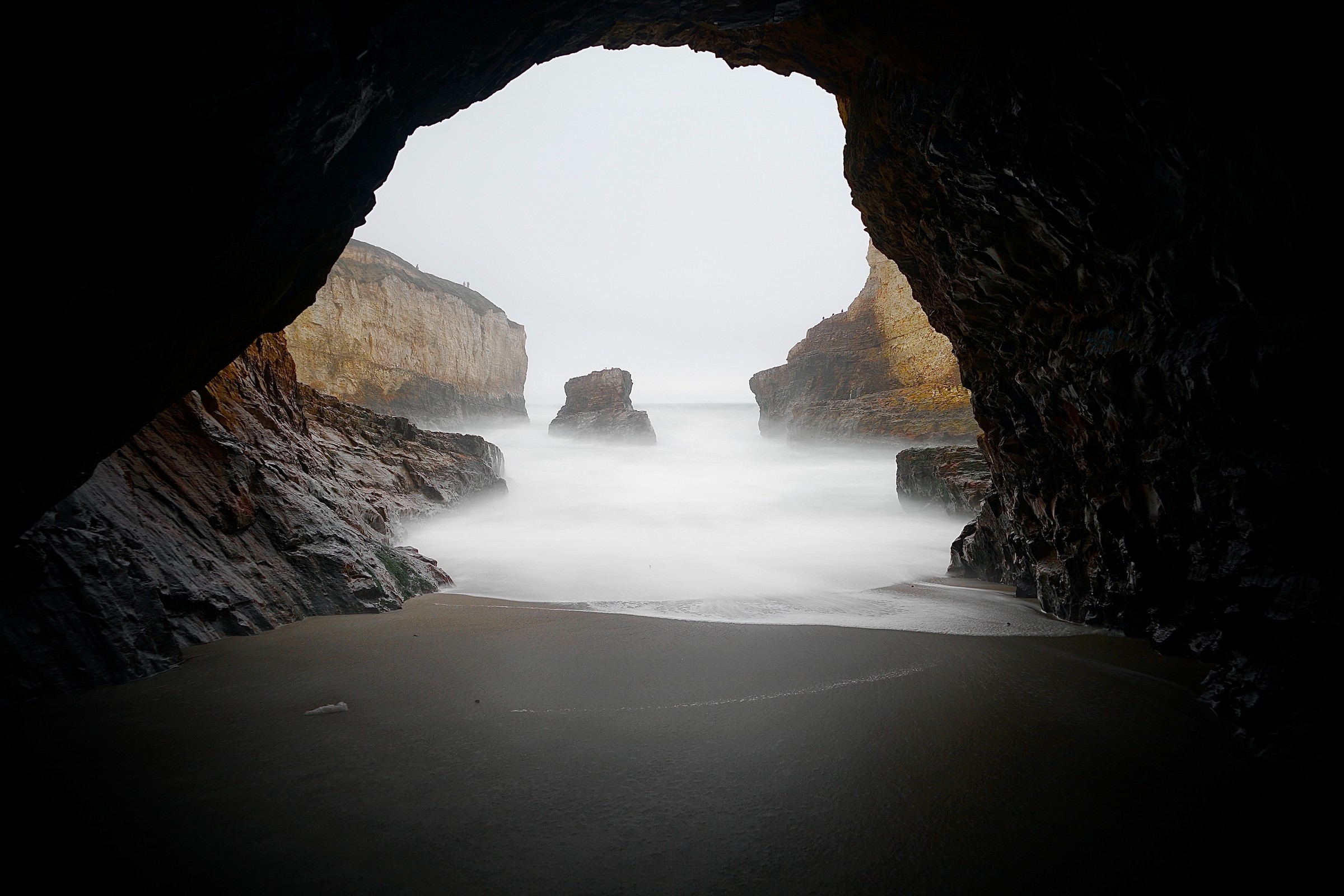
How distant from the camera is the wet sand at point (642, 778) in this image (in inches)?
61.8

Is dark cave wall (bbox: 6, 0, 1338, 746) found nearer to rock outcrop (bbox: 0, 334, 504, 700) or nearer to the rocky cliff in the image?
rock outcrop (bbox: 0, 334, 504, 700)

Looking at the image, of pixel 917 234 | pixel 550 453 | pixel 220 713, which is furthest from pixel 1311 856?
pixel 550 453

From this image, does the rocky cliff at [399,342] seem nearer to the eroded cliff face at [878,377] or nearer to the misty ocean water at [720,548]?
the misty ocean water at [720,548]

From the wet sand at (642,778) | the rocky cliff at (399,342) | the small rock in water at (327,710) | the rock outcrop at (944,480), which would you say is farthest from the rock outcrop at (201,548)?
the rocky cliff at (399,342)

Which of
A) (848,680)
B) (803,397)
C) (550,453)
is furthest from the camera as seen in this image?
(803,397)

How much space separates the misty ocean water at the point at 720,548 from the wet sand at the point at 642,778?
150 centimetres

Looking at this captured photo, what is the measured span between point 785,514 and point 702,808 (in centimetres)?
1143

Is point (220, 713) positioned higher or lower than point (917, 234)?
lower

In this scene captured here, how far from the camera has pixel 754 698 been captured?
8.96ft

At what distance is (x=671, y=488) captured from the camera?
53.5ft

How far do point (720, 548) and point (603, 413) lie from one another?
77.5ft

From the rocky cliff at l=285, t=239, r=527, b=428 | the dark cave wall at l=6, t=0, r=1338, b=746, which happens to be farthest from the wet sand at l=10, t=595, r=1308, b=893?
the rocky cliff at l=285, t=239, r=527, b=428

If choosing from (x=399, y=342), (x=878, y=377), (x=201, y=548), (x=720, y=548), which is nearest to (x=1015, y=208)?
(x=201, y=548)

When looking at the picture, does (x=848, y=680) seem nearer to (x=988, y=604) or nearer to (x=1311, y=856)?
(x=1311, y=856)
